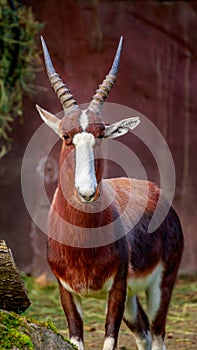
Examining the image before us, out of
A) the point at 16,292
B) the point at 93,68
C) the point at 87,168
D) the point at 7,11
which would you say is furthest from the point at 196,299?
the point at 16,292

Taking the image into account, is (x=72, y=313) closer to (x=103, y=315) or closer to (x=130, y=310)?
(x=130, y=310)

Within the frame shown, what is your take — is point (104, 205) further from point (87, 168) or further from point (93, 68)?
point (93, 68)

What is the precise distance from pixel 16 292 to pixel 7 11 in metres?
5.07

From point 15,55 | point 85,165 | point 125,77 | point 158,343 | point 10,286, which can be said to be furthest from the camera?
Result: point 125,77

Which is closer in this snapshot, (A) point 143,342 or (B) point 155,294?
(B) point 155,294

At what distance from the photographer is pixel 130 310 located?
246 inches

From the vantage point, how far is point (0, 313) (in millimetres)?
3754

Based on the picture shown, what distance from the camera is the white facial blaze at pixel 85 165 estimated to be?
489 cm

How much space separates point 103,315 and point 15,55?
2906 millimetres

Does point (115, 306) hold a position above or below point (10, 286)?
below

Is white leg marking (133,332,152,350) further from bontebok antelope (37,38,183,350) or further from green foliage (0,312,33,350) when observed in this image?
green foliage (0,312,33,350)

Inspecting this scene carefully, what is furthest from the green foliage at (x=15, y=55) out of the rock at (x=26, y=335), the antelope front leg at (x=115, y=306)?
the rock at (x=26, y=335)

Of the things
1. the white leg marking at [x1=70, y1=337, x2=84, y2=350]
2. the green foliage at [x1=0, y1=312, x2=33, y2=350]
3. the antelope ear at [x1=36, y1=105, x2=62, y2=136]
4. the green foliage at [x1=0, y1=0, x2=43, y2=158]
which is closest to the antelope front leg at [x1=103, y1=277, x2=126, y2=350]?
the white leg marking at [x1=70, y1=337, x2=84, y2=350]

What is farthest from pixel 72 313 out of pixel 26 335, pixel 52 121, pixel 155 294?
pixel 26 335
